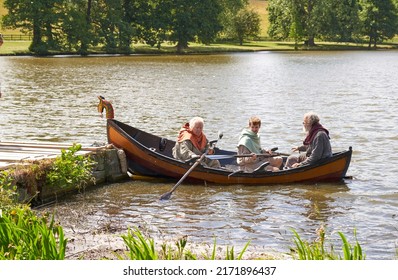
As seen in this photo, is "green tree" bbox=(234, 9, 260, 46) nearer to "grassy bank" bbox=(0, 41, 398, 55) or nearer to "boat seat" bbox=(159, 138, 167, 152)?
"grassy bank" bbox=(0, 41, 398, 55)

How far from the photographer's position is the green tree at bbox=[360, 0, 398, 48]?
104 m


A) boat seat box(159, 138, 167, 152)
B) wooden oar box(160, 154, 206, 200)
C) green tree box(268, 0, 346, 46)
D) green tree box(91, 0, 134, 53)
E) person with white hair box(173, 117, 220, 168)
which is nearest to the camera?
wooden oar box(160, 154, 206, 200)

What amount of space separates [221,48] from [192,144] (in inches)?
3028

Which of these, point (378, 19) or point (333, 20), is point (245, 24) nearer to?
point (333, 20)

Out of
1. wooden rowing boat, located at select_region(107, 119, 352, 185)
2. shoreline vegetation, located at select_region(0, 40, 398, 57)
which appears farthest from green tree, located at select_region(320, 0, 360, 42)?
wooden rowing boat, located at select_region(107, 119, 352, 185)

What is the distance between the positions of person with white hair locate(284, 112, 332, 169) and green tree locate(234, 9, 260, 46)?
280 ft

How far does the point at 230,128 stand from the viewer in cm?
2386

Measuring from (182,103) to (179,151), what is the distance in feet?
59.7

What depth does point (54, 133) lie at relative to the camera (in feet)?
72.2

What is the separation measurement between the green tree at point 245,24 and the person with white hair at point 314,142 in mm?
85336

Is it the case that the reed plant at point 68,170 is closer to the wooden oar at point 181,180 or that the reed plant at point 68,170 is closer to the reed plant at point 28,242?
the wooden oar at point 181,180

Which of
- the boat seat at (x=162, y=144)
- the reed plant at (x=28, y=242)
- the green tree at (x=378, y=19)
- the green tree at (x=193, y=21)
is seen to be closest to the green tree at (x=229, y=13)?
the green tree at (x=193, y=21)

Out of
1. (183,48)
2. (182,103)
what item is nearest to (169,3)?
(183,48)
